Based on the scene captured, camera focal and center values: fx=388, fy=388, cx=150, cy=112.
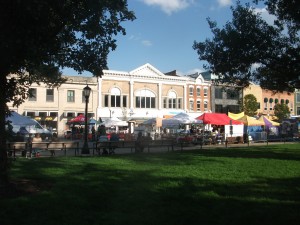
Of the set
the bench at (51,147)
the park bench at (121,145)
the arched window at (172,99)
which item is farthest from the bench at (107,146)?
the arched window at (172,99)

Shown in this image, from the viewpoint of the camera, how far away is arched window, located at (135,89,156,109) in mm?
56219

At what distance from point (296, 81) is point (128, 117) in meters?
36.5

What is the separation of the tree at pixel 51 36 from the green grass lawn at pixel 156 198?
5.61ft

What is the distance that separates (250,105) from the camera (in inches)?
2448

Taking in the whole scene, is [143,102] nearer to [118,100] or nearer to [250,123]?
[118,100]

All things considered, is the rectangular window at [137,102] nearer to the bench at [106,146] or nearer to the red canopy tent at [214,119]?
the red canopy tent at [214,119]

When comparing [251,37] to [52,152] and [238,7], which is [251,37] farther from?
[52,152]

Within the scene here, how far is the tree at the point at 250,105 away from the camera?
204ft

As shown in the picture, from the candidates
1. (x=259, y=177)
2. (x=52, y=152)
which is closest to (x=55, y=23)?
(x=259, y=177)

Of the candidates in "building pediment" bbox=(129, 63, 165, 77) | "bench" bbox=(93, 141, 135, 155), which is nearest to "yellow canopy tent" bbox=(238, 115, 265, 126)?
"bench" bbox=(93, 141, 135, 155)

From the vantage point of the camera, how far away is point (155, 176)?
10328 mm

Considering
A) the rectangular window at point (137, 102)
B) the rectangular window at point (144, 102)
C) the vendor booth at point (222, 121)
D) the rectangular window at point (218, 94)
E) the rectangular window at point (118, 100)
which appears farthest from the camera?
the rectangular window at point (218, 94)

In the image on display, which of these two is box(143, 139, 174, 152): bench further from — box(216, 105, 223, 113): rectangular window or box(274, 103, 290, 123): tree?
box(274, 103, 290, 123): tree

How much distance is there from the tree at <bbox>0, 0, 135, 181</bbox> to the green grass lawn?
1710 millimetres
